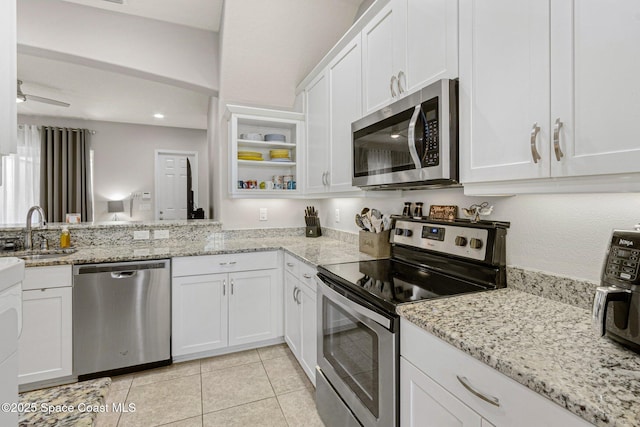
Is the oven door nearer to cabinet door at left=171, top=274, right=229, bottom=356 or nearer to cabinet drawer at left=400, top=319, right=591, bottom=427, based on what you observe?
cabinet drawer at left=400, top=319, right=591, bottom=427

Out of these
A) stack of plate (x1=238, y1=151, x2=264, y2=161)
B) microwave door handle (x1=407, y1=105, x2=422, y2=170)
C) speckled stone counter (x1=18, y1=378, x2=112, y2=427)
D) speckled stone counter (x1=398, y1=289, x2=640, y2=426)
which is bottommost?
speckled stone counter (x1=18, y1=378, x2=112, y2=427)

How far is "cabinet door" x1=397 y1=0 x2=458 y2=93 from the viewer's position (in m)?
1.28

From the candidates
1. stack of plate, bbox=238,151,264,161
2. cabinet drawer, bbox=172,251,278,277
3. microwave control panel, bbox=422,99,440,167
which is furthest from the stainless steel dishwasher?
microwave control panel, bbox=422,99,440,167

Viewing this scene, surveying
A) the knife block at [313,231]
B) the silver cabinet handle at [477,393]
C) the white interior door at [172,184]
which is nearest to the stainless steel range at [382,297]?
the silver cabinet handle at [477,393]

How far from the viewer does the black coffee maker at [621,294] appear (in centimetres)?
76

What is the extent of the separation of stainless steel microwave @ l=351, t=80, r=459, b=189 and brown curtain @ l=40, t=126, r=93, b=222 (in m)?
5.79

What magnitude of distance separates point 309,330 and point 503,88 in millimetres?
1700

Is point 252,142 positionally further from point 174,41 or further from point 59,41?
point 59,41

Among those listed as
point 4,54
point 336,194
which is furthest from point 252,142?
point 4,54

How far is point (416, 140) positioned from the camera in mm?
1401

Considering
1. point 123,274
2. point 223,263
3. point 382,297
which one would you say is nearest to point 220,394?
point 223,263

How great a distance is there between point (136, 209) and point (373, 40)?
227 inches

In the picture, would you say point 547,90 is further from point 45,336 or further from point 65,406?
point 45,336

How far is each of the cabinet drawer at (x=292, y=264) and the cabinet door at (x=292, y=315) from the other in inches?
1.7
